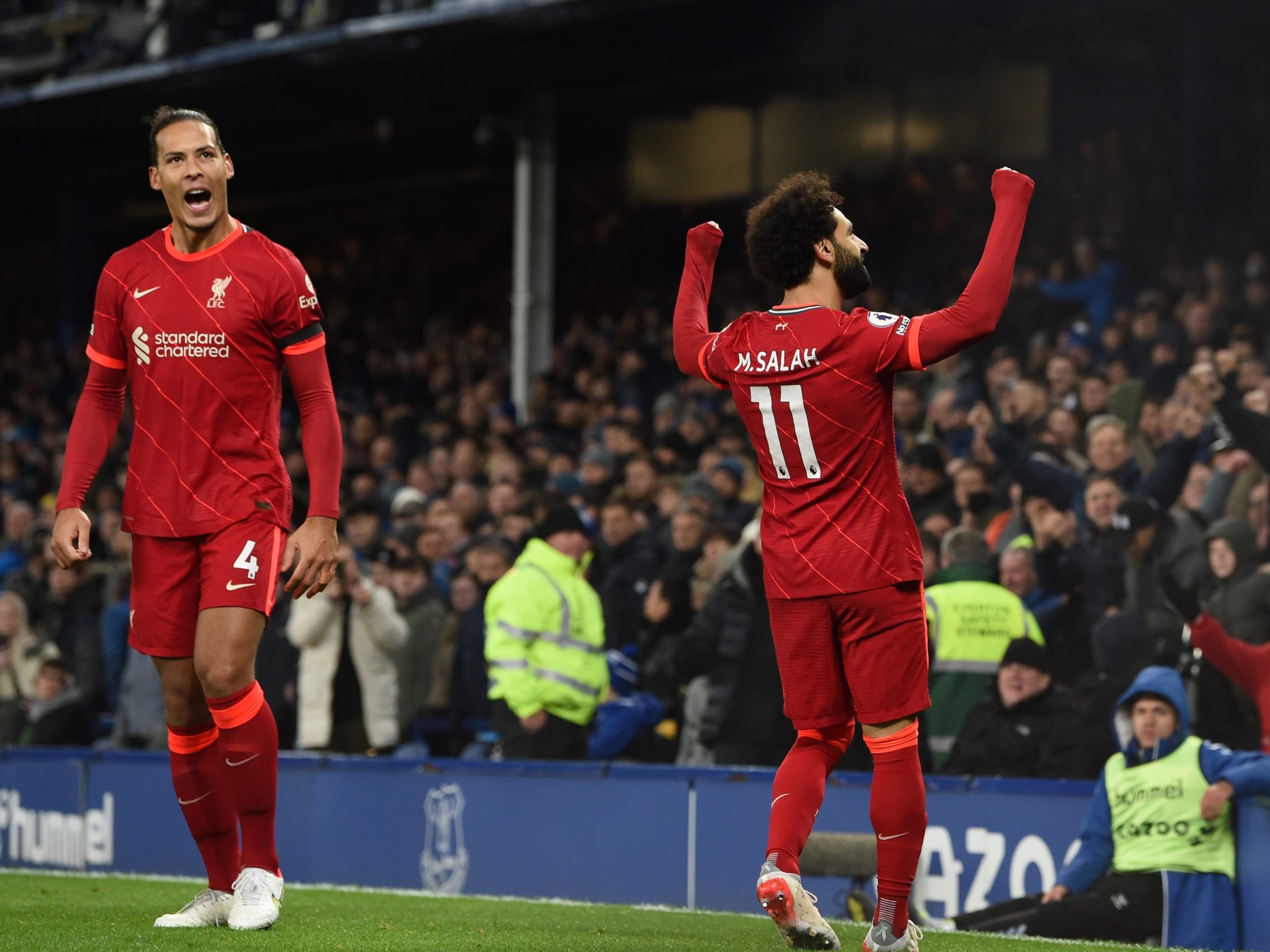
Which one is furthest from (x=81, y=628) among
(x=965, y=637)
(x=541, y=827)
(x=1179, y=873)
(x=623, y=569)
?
(x=1179, y=873)

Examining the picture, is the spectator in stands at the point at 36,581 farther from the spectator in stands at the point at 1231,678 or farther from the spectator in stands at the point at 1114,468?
the spectator in stands at the point at 1231,678

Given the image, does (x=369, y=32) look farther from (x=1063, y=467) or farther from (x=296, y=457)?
(x=1063, y=467)

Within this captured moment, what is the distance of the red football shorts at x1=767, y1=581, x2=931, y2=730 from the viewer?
506 cm

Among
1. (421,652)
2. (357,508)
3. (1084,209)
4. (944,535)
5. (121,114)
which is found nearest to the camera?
(944,535)

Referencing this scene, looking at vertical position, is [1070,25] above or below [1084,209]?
above

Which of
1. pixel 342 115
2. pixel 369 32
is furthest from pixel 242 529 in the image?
pixel 342 115

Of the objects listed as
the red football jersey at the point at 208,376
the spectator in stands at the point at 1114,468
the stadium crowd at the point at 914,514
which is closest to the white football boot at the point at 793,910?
the red football jersey at the point at 208,376

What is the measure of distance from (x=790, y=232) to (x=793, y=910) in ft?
6.01

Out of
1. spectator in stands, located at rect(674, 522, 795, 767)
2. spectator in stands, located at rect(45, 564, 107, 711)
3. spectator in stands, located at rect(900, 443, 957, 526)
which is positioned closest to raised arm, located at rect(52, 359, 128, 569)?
spectator in stands, located at rect(674, 522, 795, 767)

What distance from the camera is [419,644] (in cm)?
1131

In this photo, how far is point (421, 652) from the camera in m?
11.3

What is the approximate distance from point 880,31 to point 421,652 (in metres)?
10.0

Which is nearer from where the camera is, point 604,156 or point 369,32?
point 369,32

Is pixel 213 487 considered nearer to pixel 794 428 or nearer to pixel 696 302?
pixel 696 302
